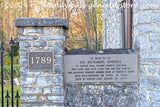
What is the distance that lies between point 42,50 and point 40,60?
0.61ft

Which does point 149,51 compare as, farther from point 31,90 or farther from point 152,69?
point 31,90

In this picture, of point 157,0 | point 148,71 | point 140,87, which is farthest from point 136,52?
point 157,0

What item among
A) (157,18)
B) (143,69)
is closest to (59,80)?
(143,69)

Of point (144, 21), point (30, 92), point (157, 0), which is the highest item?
point (157, 0)

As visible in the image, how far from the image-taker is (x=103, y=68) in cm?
383

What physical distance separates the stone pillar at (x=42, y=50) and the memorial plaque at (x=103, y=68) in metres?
0.29

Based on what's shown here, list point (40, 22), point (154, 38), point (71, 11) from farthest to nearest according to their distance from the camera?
point (71, 11)
point (154, 38)
point (40, 22)

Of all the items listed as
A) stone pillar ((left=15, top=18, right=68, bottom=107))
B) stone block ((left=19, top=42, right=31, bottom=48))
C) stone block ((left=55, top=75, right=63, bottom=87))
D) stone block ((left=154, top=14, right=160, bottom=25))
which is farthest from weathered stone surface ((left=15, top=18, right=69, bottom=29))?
stone block ((left=154, top=14, right=160, bottom=25))

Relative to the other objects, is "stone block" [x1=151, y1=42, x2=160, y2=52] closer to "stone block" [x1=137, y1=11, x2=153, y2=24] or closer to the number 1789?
"stone block" [x1=137, y1=11, x2=153, y2=24]

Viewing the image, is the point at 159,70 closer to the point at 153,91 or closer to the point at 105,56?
the point at 153,91

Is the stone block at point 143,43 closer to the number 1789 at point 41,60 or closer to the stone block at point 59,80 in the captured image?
the stone block at point 59,80

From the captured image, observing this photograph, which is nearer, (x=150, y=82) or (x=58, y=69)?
(x=58, y=69)

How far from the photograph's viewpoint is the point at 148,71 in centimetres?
380

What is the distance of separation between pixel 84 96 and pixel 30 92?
1021 mm
